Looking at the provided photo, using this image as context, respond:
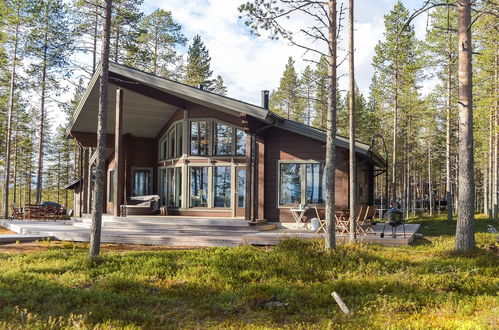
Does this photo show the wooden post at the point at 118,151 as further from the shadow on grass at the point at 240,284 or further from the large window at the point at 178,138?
the shadow on grass at the point at 240,284

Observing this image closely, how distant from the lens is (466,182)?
851 centimetres

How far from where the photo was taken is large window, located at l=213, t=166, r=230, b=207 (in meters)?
15.2

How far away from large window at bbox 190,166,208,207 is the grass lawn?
634cm

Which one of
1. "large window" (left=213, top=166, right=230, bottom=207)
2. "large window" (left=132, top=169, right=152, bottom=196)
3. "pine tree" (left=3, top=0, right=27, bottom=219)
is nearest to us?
"large window" (left=213, top=166, right=230, bottom=207)

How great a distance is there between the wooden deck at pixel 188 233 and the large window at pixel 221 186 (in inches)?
76.6

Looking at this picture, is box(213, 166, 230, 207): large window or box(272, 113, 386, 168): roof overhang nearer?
box(272, 113, 386, 168): roof overhang

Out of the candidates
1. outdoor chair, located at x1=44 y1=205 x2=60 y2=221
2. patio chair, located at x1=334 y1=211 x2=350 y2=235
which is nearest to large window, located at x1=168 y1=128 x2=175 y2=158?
outdoor chair, located at x1=44 y1=205 x2=60 y2=221

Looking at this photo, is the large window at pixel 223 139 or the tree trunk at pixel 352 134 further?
the large window at pixel 223 139

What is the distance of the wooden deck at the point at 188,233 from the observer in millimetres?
10773

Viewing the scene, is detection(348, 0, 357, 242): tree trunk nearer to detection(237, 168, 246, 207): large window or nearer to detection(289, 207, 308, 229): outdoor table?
detection(289, 207, 308, 229): outdoor table

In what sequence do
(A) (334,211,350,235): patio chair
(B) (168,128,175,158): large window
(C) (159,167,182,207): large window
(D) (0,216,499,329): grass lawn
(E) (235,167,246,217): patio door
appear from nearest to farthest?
(D) (0,216,499,329): grass lawn → (A) (334,211,350,235): patio chair → (E) (235,167,246,217): patio door → (C) (159,167,182,207): large window → (B) (168,128,175,158): large window

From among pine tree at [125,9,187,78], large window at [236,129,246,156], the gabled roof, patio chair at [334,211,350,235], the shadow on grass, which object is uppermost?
pine tree at [125,9,187,78]

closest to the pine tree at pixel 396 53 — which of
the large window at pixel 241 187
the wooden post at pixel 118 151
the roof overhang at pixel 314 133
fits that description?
the roof overhang at pixel 314 133

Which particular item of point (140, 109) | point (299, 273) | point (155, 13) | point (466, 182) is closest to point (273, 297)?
point (299, 273)
